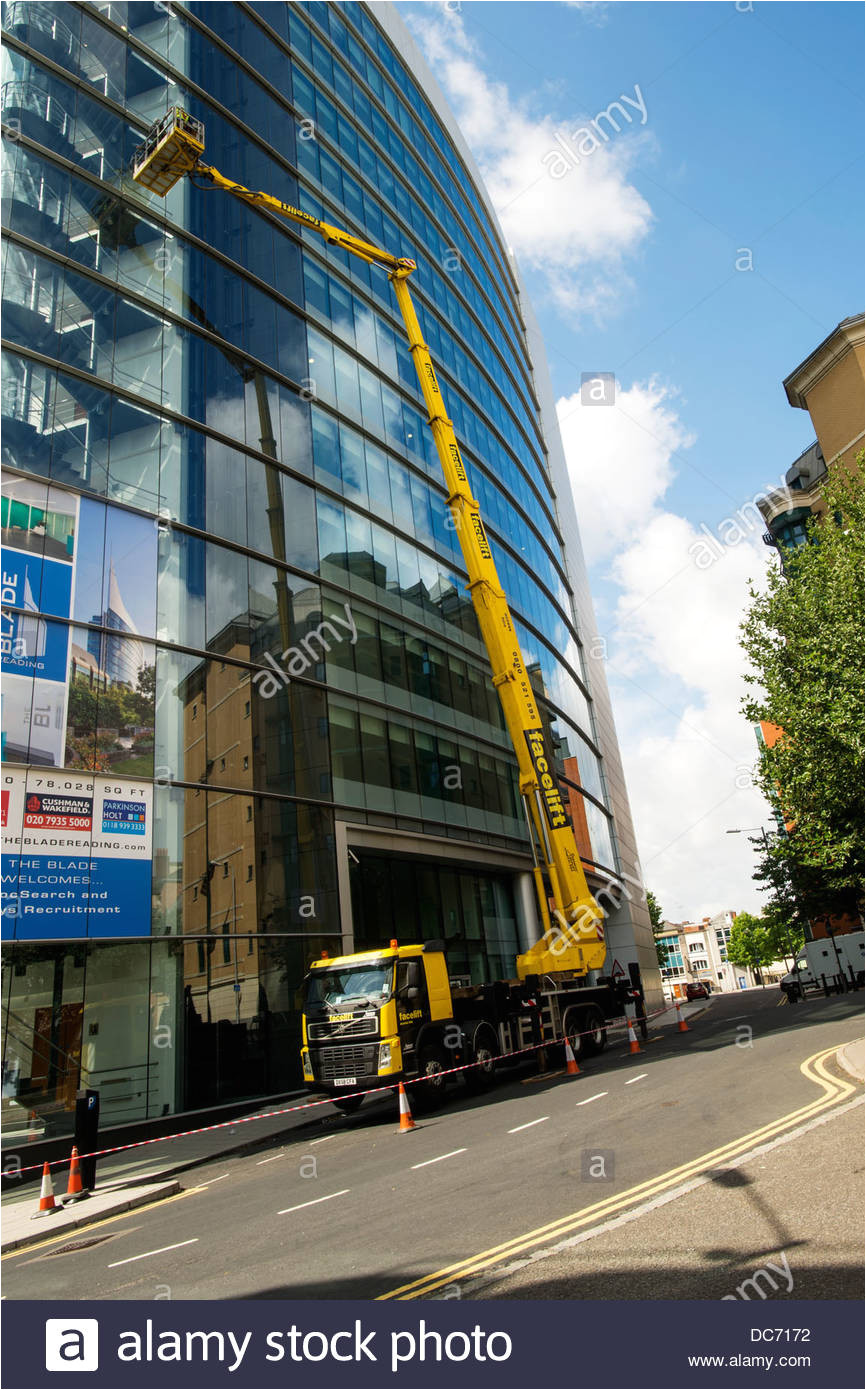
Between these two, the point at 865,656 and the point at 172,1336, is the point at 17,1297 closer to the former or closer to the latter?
the point at 172,1336

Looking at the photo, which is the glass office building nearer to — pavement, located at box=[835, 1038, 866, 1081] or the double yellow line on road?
pavement, located at box=[835, 1038, 866, 1081]

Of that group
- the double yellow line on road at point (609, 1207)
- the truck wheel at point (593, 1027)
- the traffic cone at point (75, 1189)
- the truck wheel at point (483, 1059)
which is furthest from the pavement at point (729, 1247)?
the truck wheel at point (593, 1027)

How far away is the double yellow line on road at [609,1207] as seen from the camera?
18.0ft

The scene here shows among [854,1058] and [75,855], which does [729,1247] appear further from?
[75,855]

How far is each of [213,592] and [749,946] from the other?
11530cm

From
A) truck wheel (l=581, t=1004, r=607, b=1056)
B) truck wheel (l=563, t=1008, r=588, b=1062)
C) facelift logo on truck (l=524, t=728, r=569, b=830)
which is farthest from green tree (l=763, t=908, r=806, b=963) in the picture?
→ facelift logo on truck (l=524, t=728, r=569, b=830)

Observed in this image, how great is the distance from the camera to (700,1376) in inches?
161

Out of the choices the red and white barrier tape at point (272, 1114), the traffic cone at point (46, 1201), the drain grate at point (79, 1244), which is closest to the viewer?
the drain grate at point (79, 1244)

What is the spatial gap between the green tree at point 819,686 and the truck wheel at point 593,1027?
339 inches

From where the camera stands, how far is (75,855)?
15656mm

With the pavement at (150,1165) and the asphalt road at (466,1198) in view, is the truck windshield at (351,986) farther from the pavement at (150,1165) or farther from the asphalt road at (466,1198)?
the asphalt road at (466,1198)

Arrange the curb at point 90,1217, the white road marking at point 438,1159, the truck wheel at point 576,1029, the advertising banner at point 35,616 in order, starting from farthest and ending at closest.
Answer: the truck wheel at point 576,1029 < the advertising banner at point 35,616 < the white road marking at point 438,1159 < the curb at point 90,1217

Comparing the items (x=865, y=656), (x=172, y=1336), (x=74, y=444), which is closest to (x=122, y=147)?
(x=74, y=444)

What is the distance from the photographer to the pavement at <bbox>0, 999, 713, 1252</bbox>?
10344mm
